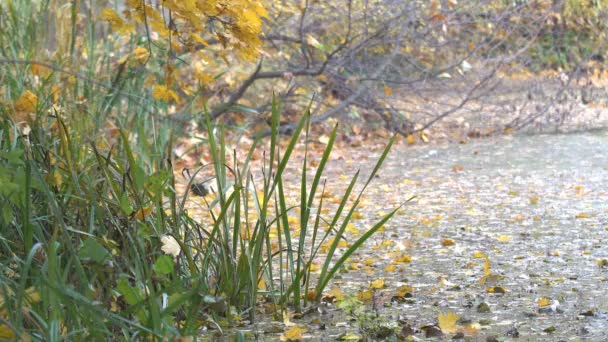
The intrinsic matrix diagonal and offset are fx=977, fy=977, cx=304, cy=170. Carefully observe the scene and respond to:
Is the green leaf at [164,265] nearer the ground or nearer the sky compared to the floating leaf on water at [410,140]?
nearer the ground

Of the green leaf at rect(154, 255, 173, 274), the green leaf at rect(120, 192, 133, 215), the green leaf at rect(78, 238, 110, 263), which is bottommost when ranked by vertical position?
the green leaf at rect(154, 255, 173, 274)

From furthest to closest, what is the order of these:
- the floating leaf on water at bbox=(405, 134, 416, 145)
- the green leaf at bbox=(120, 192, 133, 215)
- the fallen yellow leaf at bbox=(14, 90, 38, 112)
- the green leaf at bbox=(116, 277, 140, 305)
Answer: the floating leaf on water at bbox=(405, 134, 416, 145) → the fallen yellow leaf at bbox=(14, 90, 38, 112) → the green leaf at bbox=(120, 192, 133, 215) → the green leaf at bbox=(116, 277, 140, 305)

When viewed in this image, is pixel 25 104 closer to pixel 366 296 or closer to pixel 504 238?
pixel 366 296

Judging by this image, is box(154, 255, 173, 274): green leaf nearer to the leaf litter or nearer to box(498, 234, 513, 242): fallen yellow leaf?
the leaf litter

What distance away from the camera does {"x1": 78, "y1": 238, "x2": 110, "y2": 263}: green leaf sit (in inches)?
78.7

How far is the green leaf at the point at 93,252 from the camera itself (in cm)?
200

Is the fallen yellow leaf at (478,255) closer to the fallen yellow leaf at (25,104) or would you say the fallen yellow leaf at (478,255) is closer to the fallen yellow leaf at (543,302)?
the fallen yellow leaf at (543,302)

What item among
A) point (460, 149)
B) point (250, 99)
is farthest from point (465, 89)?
point (250, 99)

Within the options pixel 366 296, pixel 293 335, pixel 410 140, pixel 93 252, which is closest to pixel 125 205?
pixel 93 252

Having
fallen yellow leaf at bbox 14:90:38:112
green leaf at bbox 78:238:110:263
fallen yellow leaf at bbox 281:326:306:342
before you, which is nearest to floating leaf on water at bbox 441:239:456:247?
fallen yellow leaf at bbox 281:326:306:342

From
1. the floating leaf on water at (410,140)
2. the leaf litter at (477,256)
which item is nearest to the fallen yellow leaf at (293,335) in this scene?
the leaf litter at (477,256)

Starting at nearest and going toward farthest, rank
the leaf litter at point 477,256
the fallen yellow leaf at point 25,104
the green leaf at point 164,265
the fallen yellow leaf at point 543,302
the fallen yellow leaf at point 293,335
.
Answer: the green leaf at point 164,265 < the fallen yellow leaf at point 293,335 < the leaf litter at point 477,256 < the fallen yellow leaf at point 543,302 < the fallen yellow leaf at point 25,104

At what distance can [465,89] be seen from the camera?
7.07 meters

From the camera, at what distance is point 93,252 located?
1998 mm
